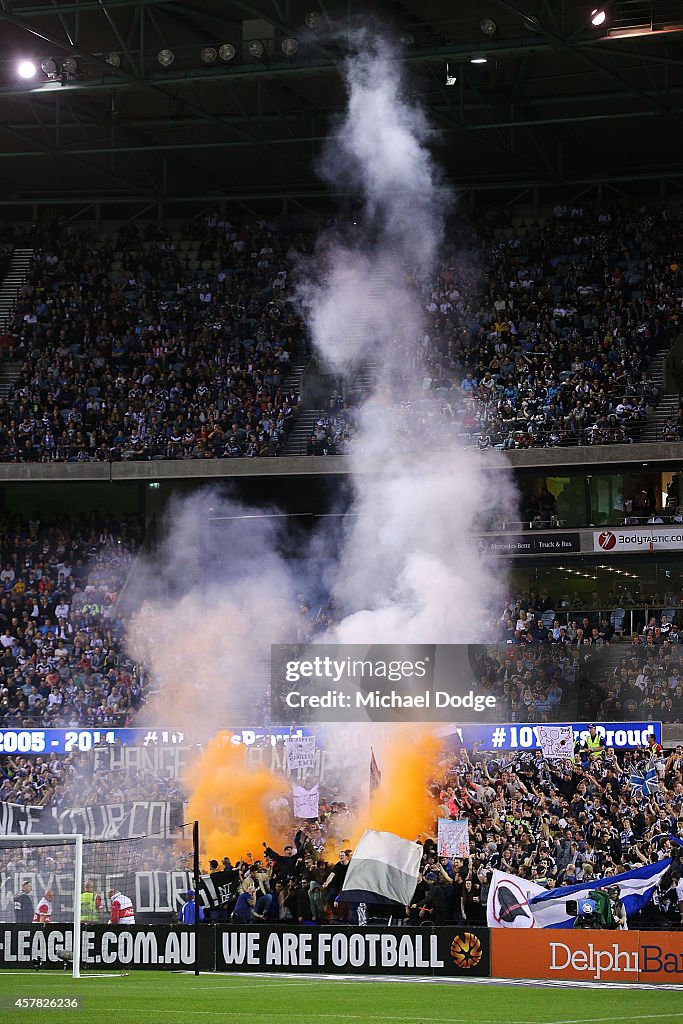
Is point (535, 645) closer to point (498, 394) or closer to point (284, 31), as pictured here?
point (498, 394)

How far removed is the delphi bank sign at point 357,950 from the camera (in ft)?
60.3

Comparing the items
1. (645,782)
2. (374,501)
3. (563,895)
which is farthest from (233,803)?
(374,501)

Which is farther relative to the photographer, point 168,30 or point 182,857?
point 168,30

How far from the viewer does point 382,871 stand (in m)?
20.3

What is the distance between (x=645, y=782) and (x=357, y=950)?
5474mm

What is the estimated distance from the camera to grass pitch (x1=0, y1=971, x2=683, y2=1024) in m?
13.9

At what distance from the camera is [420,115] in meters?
32.9

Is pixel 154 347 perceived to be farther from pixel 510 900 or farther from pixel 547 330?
pixel 510 900

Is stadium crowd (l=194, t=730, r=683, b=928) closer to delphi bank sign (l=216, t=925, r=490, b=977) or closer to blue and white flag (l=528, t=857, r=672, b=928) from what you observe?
blue and white flag (l=528, t=857, r=672, b=928)

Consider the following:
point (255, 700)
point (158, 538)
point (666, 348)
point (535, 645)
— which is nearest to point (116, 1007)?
point (535, 645)

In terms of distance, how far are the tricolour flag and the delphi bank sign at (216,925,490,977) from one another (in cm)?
167

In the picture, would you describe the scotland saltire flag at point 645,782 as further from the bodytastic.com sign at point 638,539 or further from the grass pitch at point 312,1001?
the bodytastic.com sign at point 638,539

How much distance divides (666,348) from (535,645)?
11737 mm

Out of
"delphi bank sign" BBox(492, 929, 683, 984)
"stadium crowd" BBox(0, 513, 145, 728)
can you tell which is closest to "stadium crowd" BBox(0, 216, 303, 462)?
"stadium crowd" BBox(0, 513, 145, 728)
